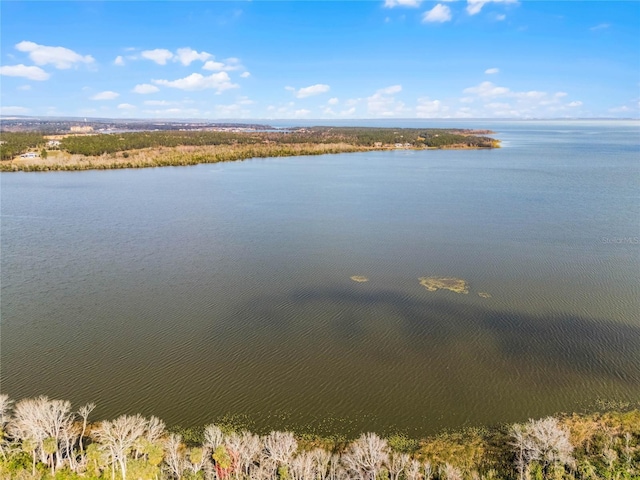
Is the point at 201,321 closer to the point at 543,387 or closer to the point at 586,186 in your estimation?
the point at 543,387

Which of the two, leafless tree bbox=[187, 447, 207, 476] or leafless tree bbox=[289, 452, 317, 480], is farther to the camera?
leafless tree bbox=[187, 447, 207, 476]

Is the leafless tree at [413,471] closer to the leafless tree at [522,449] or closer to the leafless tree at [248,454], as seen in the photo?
the leafless tree at [522,449]

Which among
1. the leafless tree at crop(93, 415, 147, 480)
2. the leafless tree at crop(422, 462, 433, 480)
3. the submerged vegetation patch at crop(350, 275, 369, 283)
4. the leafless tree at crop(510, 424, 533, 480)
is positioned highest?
the submerged vegetation patch at crop(350, 275, 369, 283)

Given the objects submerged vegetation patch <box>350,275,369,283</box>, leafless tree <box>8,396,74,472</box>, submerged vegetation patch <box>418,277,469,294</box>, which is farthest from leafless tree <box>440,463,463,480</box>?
submerged vegetation patch <box>350,275,369,283</box>

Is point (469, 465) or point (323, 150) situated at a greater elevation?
point (323, 150)

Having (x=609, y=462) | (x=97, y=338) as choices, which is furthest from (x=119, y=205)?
(x=609, y=462)

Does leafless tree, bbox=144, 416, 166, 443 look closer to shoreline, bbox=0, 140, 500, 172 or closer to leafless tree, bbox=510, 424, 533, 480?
leafless tree, bbox=510, 424, 533, 480
